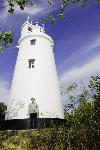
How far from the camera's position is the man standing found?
23444 millimetres

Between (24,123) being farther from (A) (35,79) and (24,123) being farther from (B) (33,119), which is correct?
(A) (35,79)

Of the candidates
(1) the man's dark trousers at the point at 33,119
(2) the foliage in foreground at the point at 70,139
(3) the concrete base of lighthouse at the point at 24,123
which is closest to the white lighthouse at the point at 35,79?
(3) the concrete base of lighthouse at the point at 24,123

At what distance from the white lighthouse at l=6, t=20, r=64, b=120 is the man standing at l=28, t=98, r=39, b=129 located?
65cm

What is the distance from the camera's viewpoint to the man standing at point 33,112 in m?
23.4

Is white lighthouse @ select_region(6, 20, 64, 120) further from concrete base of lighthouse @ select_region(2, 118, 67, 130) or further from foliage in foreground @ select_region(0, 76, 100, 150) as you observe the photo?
foliage in foreground @ select_region(0, 76, 100, 150)

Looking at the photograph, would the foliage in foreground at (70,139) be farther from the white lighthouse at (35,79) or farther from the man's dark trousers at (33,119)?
the white lighthouse at (35,79)

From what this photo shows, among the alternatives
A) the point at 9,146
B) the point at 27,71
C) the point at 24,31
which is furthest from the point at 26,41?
the point at 9,146

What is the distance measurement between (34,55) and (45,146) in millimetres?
16728

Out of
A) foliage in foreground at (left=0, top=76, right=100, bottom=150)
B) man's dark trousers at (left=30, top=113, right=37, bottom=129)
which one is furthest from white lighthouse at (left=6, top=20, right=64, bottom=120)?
foliage in foreground at (left=0, top=76, right=100, bottom=150)

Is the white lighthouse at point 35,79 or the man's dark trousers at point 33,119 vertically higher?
the white lighthouse at point 35,79

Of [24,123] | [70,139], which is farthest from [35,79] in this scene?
[70,139]

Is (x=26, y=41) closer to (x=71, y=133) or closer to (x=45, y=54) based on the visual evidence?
(x=45, y=54)

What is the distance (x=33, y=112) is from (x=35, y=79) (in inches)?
164

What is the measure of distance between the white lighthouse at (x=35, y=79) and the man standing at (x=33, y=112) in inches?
25.5
